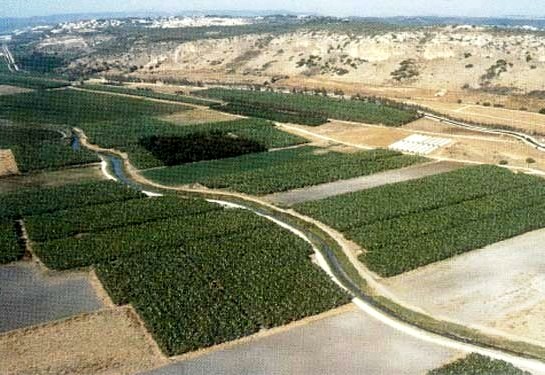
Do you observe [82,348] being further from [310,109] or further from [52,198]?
[310,109]

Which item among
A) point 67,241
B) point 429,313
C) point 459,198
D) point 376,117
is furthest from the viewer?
point 376,117

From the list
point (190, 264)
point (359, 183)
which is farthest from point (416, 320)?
point (359, 183)

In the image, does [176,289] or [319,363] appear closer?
[319,363]

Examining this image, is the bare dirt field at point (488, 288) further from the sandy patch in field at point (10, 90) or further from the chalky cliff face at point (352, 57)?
the sandy patch in field at point (10, 90)

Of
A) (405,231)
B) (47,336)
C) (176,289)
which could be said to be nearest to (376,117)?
(405,231)

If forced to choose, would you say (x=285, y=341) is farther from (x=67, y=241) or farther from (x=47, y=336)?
(x=67, y=241)

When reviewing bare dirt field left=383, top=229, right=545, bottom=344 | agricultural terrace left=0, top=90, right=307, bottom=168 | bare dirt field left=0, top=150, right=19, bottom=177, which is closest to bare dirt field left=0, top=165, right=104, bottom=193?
bare dirt field left=0, top=150, right=19, bottom=177

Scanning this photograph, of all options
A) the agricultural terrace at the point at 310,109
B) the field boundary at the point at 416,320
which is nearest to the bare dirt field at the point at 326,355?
the field boundary at the point at 416,320

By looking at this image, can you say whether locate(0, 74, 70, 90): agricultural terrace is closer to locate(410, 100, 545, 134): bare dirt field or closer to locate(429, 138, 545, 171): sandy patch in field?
locate(410, 100, 545, 134): bare dirt field
